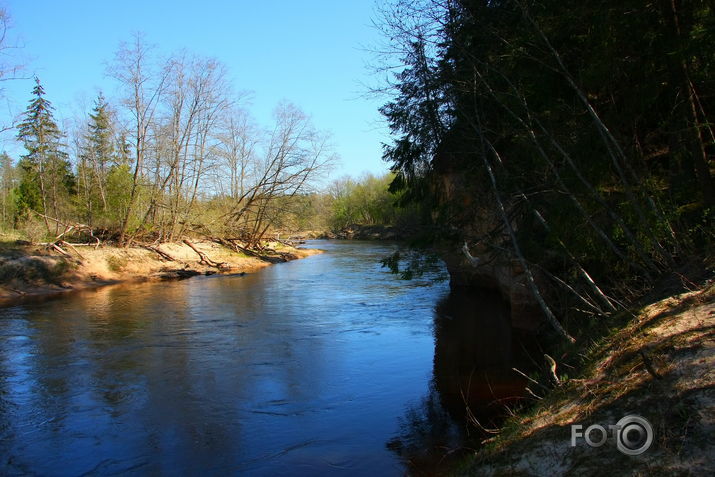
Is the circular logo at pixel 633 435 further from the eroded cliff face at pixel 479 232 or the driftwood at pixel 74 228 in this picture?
the driftwood at pixel 74 228

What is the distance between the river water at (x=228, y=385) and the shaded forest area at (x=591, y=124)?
279 centimetres

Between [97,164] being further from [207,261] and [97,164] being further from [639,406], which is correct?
[639,406]

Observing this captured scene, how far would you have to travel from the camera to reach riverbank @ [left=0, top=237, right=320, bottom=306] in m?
20.1

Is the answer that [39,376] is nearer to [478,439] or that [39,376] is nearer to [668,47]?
[478,439]

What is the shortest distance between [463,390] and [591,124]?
4803 mm

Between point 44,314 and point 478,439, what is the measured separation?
14.3m

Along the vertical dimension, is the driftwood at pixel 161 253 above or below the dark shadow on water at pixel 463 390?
above

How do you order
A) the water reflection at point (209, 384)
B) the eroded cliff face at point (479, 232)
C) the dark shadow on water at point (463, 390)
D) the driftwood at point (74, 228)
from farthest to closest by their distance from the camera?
the driftwood at point (74, 228)
the eroded cliff face at point (479, 232)
the dark shadow on water at point (463, 390)
the water reflection at point (209, 384)

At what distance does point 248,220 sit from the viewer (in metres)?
37.2

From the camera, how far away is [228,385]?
909cm

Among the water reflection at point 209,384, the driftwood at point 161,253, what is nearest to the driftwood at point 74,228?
the driftwood at point 161,253

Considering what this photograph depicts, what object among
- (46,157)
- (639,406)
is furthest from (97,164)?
(639,406)

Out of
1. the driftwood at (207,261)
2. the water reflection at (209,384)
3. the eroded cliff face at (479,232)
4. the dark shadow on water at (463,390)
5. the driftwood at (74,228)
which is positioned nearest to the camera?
the water reflection at (209,384)

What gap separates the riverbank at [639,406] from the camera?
3.43 m
